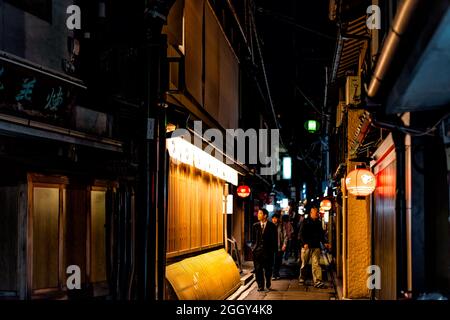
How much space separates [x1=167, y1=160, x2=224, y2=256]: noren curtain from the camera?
16.3 metres

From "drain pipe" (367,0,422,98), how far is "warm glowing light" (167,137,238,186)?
24.0ft

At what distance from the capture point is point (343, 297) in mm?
20438

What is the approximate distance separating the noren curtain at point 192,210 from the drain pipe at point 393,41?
27.9ft

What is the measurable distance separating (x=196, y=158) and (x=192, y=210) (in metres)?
1.79

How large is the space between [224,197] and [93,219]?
13.3 meters

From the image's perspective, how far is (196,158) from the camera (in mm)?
18219

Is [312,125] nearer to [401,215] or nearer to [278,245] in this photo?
[278,245]

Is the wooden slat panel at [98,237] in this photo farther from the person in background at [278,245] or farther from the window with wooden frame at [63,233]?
the person in background at [278,245]

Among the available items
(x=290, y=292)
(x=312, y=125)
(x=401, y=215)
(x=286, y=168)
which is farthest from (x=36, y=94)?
(x=286, y=168)

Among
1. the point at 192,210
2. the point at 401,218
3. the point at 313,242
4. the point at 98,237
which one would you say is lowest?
the point at 313,242

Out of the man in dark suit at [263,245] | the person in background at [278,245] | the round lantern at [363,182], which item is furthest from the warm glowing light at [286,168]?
the round lantern at [363,182]

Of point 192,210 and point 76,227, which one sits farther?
point 192,210

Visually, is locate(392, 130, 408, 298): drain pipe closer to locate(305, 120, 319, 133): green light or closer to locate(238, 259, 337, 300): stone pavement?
locate(238, 259, 337, 300): stone pavement

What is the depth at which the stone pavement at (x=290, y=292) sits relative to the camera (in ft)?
68.9
